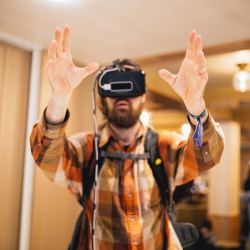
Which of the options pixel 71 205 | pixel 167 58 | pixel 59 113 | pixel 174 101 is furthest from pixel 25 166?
pixel 174 101

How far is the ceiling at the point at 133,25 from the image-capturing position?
137 centimetres

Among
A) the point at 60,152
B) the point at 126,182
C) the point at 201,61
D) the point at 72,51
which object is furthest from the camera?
the point at 72,51

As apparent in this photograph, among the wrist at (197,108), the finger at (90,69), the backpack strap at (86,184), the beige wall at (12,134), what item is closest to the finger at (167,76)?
the wrist at (197,108)

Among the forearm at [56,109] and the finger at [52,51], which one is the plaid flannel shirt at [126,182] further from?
the finger at [52,51]

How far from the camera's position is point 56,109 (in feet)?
3.43

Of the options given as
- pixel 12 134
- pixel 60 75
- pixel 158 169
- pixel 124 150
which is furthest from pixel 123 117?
pixel 12 134

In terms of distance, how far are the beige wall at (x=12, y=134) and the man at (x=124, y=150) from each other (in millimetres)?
609

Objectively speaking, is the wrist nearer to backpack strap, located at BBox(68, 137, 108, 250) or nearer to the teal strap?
the teal strap

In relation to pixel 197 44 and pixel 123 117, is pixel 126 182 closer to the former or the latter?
pixel 123 117

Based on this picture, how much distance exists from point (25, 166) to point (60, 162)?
28.5 inches

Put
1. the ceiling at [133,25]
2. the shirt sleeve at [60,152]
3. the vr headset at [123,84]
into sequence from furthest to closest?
1. the ceiling at [133,25]
2. the vr headset at [123,84]
3. the shirt sleeve at [60,152]

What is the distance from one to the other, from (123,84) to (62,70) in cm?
30

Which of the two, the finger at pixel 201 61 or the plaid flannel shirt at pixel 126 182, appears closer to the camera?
the finger at pixel 201 61

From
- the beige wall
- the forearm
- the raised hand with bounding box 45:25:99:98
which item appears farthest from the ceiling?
the forearm
